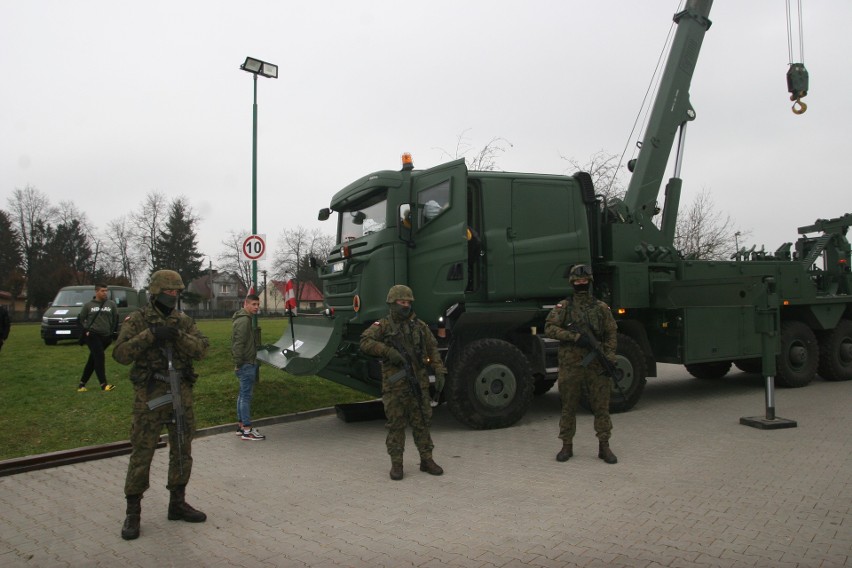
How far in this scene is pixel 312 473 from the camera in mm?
6070

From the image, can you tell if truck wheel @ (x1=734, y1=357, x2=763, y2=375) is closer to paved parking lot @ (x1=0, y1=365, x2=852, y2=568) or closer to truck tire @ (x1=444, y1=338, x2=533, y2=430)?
paved parking lot @ (x1=0, y1=365, x2=852, y2=568)

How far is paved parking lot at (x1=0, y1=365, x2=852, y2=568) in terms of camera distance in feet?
13.3

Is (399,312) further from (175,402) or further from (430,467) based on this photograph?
(175,402)

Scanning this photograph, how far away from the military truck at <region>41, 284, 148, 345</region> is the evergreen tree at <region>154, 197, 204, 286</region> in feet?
134

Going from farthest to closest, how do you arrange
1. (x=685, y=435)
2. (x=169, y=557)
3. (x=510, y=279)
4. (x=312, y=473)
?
(x=510, y=279)
(x=685, y=435)
(x=312, y=473)
(x=169, y=557)

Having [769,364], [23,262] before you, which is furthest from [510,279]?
[23,262]

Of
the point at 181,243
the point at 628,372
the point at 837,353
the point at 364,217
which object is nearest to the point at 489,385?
the point at 628,372

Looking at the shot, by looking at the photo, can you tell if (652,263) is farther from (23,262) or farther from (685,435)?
(23,262)

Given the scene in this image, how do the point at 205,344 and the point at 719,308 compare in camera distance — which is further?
→ the point at 719,308

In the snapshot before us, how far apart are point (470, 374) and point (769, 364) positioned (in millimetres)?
3786

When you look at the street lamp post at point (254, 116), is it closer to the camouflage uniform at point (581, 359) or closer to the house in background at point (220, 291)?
the camouflage uniform at point (581, 359)

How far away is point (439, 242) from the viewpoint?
7727 millimetres

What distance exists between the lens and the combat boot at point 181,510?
472 centimetres

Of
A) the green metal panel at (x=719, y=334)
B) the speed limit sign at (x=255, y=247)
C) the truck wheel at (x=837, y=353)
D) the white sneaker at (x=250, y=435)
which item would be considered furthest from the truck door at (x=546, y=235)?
the truck wheel at (x=837, y=353)
